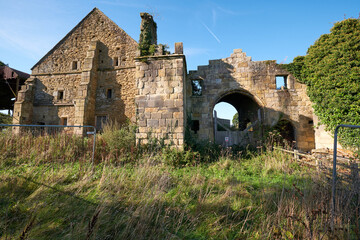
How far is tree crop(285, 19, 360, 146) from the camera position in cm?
647

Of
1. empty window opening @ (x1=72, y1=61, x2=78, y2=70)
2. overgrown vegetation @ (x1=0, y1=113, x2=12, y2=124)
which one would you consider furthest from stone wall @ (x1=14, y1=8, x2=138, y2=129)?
overgrown vegetation @ (x1=0, y1=113, x2=12, y2=124)

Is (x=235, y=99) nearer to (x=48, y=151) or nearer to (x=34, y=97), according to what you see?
(x=48, y=151)

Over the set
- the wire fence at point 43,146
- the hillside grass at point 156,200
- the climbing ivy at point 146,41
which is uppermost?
the climbing ivy at point 146,41

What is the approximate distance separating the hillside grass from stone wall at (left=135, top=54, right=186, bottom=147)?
1.77 feet

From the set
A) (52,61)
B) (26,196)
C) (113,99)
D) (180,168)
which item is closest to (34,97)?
(52,61)

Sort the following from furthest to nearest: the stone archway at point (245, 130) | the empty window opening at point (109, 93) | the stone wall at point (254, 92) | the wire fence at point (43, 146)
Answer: the empty window opening at point (109, 93) < the stone archway at point (245, 130) < the stone wall at point (254, 92) < the wire fence at point (43, 146)

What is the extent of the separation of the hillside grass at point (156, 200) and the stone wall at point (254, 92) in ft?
11.0

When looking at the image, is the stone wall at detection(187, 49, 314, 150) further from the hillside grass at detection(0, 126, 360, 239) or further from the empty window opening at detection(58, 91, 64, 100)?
the empty window opening at detection(58, 91, 64, 100)

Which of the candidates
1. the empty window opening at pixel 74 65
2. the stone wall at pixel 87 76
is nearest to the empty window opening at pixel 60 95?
A: the stone wall at pixel 87 76

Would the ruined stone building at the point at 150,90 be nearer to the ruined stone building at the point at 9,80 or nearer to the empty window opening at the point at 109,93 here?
the empty window opening at the point at 109,93

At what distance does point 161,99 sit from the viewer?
21.3 feet

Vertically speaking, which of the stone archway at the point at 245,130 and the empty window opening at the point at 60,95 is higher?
the empty window opening at the point at 60,95

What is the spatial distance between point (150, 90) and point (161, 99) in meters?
0.61

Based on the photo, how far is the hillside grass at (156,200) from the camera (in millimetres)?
2232
